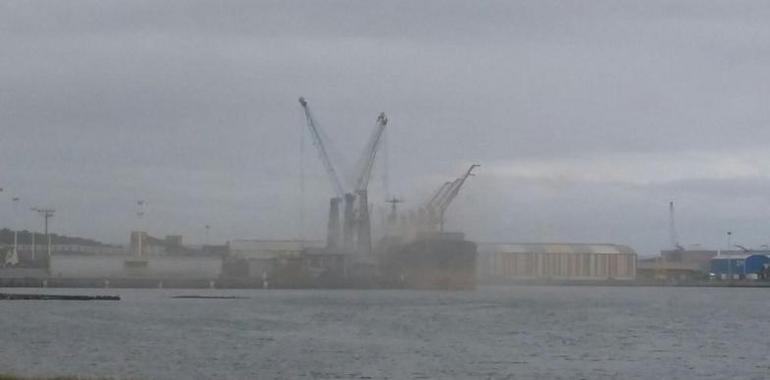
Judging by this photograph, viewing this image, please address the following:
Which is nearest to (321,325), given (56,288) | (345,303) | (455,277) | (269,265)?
(345,303)

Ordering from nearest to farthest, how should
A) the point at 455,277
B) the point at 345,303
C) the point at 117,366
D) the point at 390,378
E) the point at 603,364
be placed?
1. the point at 390,378
2. the point at 117,366
3. the point at 603,364
4. the point at 345,303
5. the point at 455,277

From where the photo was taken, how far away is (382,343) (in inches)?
2295

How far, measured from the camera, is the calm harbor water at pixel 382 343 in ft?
149

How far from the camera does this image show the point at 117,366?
45781 mm

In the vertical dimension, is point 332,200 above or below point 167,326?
above

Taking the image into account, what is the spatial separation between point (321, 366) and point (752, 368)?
1662 cm

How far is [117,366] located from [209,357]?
497 cm

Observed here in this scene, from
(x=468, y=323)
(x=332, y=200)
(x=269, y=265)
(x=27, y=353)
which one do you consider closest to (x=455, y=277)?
(x=332, y=200)

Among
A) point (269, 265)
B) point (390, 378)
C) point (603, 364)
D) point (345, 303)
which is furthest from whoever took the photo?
point (269, 265)

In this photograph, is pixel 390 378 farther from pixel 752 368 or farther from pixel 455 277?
pixel 455 277

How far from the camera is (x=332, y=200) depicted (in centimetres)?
16588

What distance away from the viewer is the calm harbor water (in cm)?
4550

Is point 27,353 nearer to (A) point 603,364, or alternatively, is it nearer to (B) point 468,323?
(A) point 603,364

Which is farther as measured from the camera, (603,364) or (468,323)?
(468,323)
